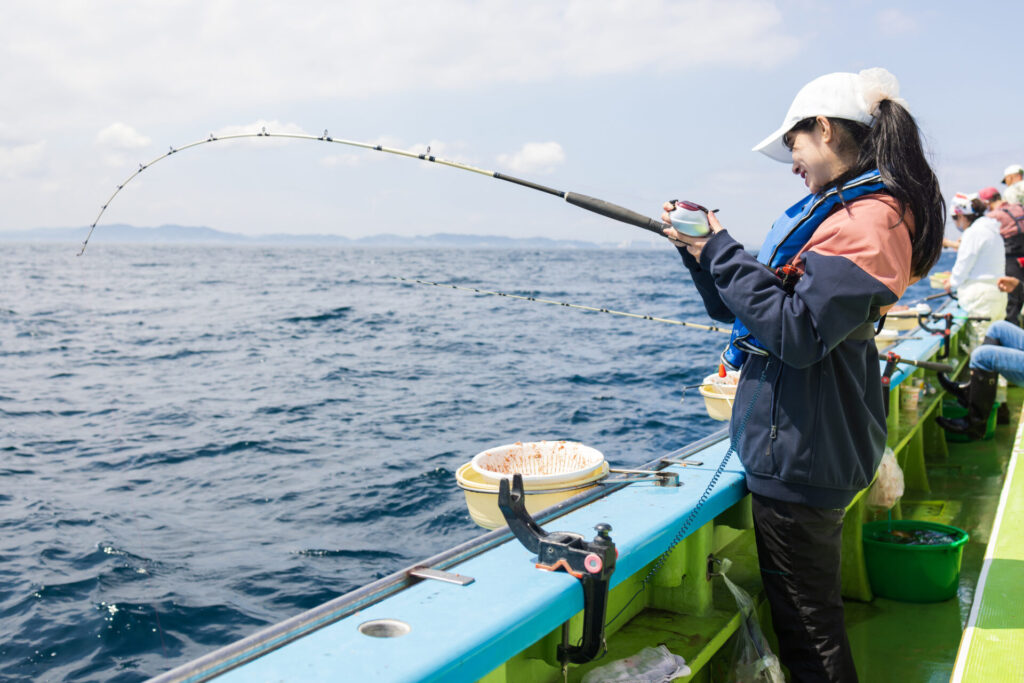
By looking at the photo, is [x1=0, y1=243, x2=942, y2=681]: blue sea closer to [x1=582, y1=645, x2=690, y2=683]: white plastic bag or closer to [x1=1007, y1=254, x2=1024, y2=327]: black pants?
[x1=582, y1=645, x2=690, y2=683]: white plastic bag

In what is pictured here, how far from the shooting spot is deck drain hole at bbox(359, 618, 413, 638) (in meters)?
1.46

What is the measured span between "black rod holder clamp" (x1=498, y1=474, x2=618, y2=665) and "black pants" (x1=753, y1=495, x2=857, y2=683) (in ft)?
2.07

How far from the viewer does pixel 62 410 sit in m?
11.5

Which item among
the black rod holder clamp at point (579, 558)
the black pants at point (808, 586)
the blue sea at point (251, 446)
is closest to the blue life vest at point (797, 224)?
the black pants at point (808, 586)

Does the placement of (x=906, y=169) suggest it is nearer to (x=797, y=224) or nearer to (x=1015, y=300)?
(x=797, y=224)

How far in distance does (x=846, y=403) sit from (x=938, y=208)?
51 centimetres

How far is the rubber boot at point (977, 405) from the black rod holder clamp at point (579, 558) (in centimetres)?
399

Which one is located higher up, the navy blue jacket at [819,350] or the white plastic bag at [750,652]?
the navy blue jacket at [819,350]

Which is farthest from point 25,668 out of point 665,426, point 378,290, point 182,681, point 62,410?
point 378,290

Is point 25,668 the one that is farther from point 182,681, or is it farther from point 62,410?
point 62,410

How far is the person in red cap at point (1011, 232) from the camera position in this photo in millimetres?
7203

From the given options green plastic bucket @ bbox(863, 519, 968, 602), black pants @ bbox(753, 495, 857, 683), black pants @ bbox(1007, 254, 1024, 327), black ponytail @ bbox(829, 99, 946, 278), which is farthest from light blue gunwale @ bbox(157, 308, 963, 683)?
black pants @ bbox(1007, 254, 1024, 327)

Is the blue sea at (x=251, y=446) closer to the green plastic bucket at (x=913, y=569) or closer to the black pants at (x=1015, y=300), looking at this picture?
the green plastic bucket at (x=913, y=569)

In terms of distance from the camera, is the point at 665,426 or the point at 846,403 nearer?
the point at 846,403
